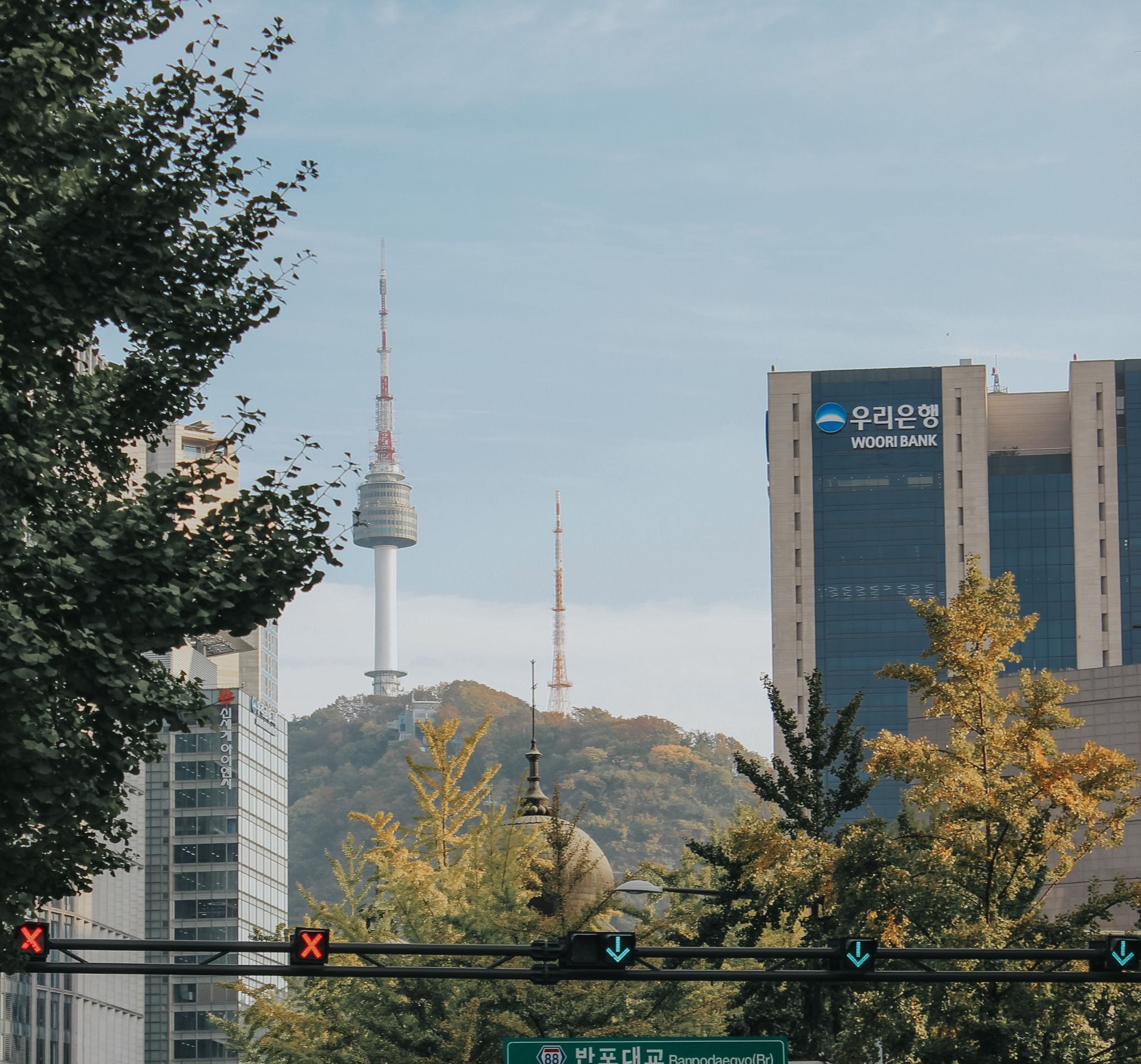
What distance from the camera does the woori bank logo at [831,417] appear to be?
18062 cm

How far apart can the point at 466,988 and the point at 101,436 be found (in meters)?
18.9

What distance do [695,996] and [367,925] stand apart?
7.14 m

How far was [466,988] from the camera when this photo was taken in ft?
124

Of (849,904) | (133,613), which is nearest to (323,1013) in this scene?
(849,904)

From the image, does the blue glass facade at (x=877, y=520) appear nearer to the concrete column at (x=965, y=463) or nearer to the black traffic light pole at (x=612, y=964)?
the concrete column at (x=965, y=463)

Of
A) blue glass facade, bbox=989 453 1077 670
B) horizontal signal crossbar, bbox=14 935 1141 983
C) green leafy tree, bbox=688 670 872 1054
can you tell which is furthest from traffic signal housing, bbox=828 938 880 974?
blue glass facade, bbox=989 453 1077 670

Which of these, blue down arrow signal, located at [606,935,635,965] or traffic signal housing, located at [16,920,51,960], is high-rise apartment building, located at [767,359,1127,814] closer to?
blue down arrow signal, located at [606,935,635,965]

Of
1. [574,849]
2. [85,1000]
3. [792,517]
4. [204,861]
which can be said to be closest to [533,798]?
[574,849]

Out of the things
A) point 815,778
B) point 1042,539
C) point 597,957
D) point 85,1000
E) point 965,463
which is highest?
point 965,463

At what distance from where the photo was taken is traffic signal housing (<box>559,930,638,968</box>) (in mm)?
25281

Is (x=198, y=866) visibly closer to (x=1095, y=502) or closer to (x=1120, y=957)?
(x=1095, y=502)

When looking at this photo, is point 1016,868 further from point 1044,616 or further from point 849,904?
point 1044,616

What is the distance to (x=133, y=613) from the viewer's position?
18.9 metres

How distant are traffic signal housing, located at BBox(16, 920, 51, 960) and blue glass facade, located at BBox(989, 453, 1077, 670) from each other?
520 ft
